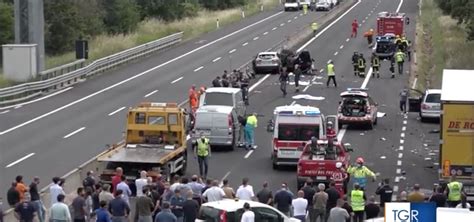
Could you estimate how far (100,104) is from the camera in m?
51.1

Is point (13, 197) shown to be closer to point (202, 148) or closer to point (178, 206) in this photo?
point (178, 206)

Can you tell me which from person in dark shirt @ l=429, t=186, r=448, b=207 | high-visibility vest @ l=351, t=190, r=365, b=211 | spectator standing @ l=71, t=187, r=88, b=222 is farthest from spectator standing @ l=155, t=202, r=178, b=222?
person in dark shirt @ l=429, t=186, r=448, b=207

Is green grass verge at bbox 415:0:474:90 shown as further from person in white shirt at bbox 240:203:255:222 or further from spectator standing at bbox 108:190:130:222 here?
person in white shirt at bbox 240:203:255:222

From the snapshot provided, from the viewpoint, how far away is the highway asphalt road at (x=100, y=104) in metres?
37.4

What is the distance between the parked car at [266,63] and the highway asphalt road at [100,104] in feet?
7.02

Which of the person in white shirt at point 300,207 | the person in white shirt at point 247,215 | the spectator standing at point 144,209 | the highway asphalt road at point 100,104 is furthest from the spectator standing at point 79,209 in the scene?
the highway asphalt road at point 100,104

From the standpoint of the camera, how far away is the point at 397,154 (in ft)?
129

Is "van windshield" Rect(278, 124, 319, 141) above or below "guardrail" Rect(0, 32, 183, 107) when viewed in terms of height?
above

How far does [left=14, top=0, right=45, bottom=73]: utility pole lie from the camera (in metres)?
56.8

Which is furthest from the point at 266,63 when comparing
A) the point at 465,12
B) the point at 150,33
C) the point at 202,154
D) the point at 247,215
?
the point at 247,215

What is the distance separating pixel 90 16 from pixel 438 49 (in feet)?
125

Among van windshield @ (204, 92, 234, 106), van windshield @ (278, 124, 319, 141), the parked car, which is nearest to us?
van windshield @ (278, 124, 319, 141)

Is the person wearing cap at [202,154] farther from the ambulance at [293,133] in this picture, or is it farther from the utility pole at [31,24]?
the utility pole at [31,24]

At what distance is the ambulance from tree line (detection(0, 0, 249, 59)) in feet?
197
